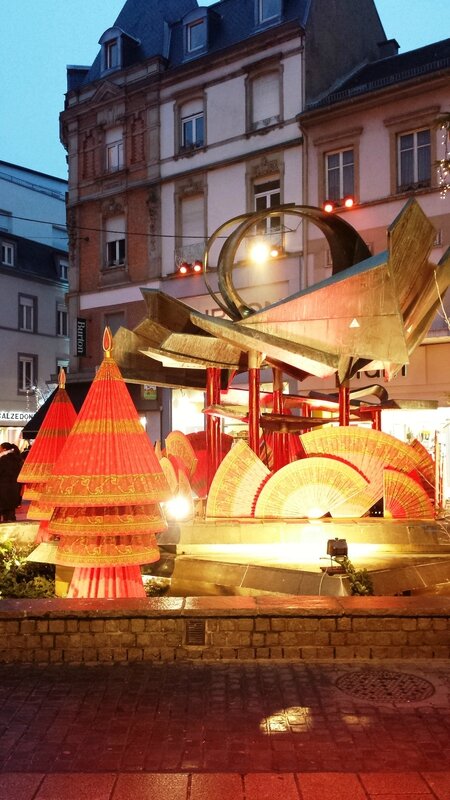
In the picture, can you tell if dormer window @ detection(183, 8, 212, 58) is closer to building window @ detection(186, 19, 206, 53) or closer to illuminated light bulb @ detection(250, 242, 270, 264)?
building window @ detection(186, 19, 206, 53)

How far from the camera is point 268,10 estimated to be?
23.6 meters

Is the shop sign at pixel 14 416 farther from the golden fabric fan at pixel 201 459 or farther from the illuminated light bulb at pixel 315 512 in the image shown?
the illuminated light bulb at pixel 315 512

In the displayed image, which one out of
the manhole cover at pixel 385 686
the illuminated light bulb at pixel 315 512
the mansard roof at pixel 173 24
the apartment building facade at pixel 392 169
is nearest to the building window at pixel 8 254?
the mansard roof at pixel 173 24

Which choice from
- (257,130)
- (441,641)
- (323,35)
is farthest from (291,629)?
(323,35)

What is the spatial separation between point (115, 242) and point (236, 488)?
19411 mm

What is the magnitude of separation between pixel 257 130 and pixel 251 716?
21144 mm

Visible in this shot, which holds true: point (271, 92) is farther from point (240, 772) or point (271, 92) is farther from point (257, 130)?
point (240, 772)

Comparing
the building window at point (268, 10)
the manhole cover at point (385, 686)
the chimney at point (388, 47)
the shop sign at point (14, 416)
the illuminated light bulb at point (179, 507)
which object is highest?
the chimney at point (388, 47)

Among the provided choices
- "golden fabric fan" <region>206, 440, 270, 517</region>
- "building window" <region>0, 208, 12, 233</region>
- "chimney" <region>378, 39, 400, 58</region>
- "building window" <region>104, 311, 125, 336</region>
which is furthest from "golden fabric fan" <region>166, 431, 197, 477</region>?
"building window" <region>0, 208, 12, 233</region>

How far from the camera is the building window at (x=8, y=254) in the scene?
35.5 meters

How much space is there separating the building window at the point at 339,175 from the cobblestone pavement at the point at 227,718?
1792 cm

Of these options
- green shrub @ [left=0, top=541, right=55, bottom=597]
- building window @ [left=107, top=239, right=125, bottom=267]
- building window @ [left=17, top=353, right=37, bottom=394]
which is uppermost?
building window @ [left=107, top=239, right=125, bottom=267]

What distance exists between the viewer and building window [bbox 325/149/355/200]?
21.5m

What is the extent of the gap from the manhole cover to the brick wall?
1.13ft
